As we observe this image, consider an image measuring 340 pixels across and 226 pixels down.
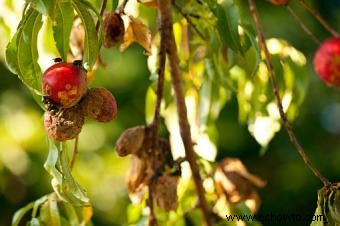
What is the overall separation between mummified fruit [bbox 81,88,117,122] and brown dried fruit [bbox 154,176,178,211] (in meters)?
0.26

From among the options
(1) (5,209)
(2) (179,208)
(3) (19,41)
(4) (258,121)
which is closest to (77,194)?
(3) (19,41)

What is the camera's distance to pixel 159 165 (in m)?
1.49

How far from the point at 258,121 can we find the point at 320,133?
6.29 ft

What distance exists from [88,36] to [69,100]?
9cm

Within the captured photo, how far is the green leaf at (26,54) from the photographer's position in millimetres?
1198

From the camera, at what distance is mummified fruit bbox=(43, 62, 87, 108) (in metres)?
1.18

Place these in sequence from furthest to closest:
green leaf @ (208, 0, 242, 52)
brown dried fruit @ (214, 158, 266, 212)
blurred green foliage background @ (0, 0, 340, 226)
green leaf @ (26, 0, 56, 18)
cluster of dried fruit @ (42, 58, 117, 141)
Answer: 1. blurred green foliage background @ (0, 0, 340, 226)
2. brown dried fruit @ (214, 158, 266, 212)
3. green leaf @ (208, 0, 242, 52)
4. cluster of dried fruit @ (42, 58, 117, 141)
5. green leaf @ (26, 0, 56, 18)

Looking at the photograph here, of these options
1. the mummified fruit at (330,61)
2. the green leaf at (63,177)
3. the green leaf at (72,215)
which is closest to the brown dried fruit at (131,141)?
the green leaf at (72,215)

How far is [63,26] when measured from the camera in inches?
48.5

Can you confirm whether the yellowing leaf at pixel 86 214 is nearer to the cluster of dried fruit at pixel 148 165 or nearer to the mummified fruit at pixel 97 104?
the cluster of dried fruit at pixel 148 165

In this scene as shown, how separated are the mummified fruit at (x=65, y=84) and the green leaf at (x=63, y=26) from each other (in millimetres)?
40

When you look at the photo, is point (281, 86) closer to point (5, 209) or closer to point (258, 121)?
point (258, 121)

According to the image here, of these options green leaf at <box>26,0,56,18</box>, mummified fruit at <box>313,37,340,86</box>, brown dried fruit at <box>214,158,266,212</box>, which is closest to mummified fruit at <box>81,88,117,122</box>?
green leaf at <box>26,0,56,18</box>

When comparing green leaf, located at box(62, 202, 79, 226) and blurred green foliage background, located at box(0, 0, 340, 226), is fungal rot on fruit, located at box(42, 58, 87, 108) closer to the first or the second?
green leaf, located at box(62, 202, 79, 226)
